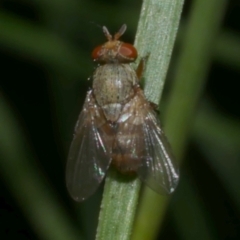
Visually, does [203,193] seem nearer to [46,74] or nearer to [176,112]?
[46,74]

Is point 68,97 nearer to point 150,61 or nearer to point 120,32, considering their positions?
point 120,32

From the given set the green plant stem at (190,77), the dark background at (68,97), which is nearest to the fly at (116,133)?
the green plant stem at (190,77)

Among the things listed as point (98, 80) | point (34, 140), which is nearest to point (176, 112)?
point (98, 80)

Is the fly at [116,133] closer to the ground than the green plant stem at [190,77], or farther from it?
closer to the ground

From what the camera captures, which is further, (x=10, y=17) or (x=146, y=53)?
(x=10, y=17)

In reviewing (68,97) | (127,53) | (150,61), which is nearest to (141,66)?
(127,53)

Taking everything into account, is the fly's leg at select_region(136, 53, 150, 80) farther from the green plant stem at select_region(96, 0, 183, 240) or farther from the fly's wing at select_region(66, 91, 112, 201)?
the fly's wing at select_region(66, 91, 112, 201)

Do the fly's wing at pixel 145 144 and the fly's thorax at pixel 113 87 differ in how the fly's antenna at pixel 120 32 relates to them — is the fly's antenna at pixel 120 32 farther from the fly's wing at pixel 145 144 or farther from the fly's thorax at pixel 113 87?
the fly's wing at pixel 145 144

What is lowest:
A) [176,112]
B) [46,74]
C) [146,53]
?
[46,74]
